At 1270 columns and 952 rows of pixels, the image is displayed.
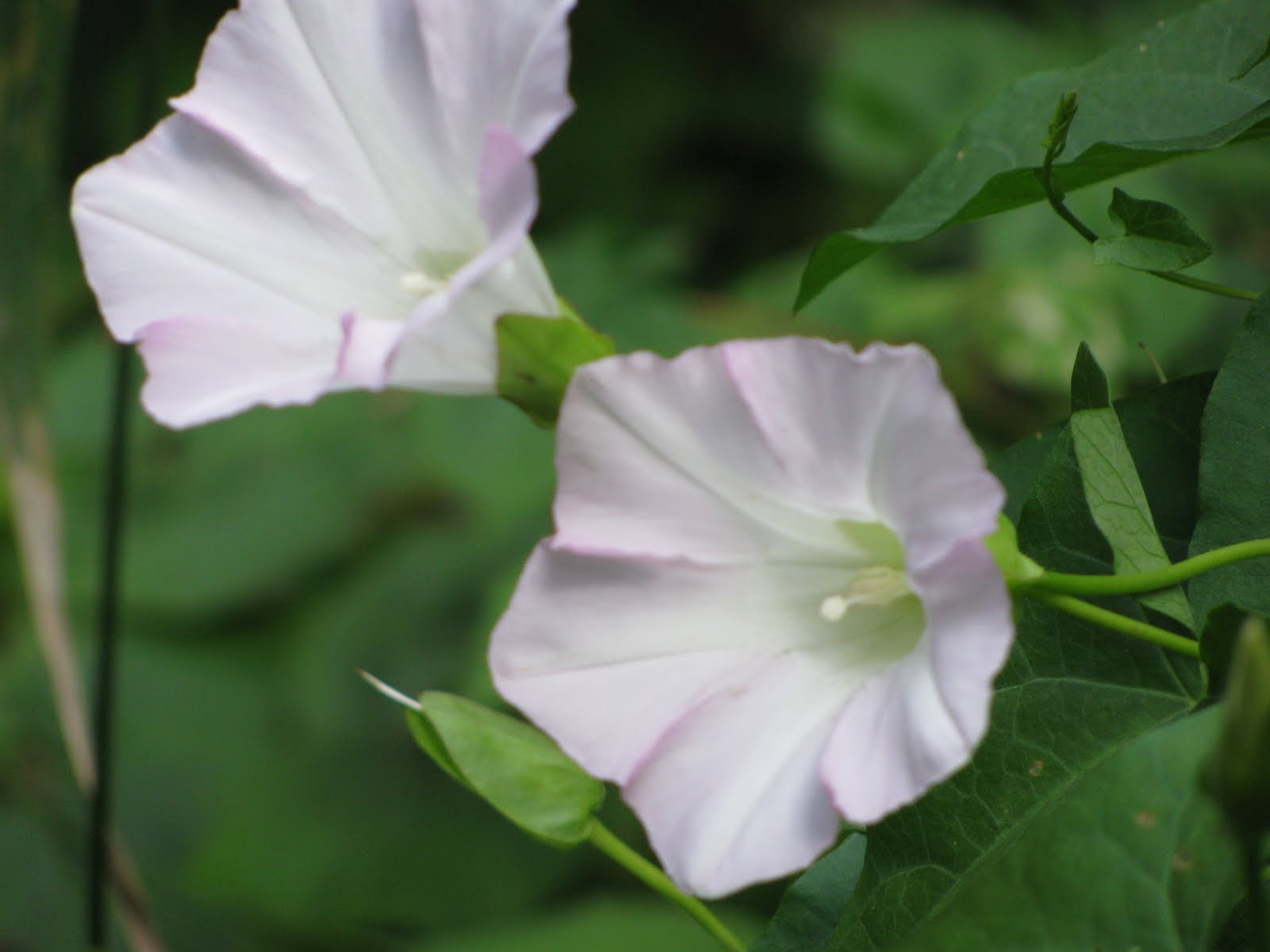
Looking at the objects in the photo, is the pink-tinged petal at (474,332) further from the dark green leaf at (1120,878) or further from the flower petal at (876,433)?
the dark green leaf at (1120,878)

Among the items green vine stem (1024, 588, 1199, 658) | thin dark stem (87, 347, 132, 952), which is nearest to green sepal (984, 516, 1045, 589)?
green vine stem (1024, 588, 1199, 658)

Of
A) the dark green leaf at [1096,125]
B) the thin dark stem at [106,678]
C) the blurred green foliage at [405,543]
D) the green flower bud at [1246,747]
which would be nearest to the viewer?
the green flower bud at [1246,747]

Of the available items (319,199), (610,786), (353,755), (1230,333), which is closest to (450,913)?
(353,755)

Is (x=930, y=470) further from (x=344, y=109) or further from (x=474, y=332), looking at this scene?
(x=344, y=109)

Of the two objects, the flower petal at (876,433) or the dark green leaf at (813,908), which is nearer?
the flower petal at (876,433)

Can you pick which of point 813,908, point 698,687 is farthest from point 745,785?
point 813,908

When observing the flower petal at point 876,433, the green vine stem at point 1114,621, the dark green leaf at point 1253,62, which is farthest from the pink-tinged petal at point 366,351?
the dark green leaf at point 1253,62
